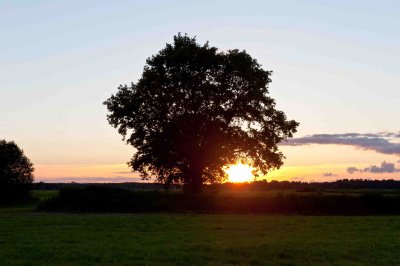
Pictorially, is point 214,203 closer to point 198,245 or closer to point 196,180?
point 196,180

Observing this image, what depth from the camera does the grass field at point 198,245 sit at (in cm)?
2089

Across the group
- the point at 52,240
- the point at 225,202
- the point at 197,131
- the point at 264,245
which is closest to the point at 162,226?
the point at 52,240

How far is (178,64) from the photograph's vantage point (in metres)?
60.4

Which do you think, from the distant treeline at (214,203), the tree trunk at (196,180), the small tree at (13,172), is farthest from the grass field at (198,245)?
the small tree at (13,172)

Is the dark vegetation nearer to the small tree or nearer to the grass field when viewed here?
the grass field

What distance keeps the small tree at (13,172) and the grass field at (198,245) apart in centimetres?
5339

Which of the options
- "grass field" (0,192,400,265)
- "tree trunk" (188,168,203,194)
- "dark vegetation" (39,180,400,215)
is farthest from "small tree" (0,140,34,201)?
"grass field" (0,192,400,265)

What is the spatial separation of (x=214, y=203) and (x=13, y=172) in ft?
153

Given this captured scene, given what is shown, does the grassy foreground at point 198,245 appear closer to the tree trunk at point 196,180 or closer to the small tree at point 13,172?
the tree trunk at point 196,180

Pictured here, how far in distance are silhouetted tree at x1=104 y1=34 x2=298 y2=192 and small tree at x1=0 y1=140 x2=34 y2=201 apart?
3382 cm

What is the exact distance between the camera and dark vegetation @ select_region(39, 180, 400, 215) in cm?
5550

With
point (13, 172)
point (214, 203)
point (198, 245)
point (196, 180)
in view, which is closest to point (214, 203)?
point (214, 203)

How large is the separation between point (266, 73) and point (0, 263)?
4754 centimetres

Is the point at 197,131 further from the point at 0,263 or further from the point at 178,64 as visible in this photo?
the point at 0,263
